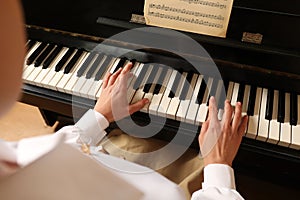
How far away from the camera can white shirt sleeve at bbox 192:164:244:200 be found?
3.07 ft

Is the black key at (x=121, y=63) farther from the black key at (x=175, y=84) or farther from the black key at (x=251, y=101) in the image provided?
the black key at (x=251, y=101)

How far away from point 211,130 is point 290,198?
2.18 feet

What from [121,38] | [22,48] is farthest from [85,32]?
[22,48]

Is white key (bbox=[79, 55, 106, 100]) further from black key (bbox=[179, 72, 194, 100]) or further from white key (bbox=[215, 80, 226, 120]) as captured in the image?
white key (bbox=[215, 80, 226, 120])

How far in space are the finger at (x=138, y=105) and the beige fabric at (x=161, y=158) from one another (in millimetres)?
158

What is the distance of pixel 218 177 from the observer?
1.00m

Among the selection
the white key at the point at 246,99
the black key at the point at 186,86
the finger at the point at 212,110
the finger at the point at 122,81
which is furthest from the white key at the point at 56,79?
the white key at the point at 246,99

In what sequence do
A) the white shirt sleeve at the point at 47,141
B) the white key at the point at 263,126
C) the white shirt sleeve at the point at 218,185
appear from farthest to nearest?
the white key at the point at 263,126 → the white shirt sleeve at the point at 218,185 → the white shirt sleeve at the point at 47,141

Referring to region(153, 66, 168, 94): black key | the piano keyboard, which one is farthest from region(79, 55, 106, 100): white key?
region(153, 66, 168, 94): black key

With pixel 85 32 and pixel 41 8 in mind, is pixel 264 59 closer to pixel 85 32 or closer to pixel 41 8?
pixel 85 32

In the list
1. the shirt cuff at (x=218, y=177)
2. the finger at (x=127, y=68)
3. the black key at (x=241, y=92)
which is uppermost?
the finger at (x=127, y=68)

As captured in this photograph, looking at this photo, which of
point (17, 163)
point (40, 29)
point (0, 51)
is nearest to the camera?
point (0, 51)

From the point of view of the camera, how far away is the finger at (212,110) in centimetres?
106

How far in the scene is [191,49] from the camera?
1151 mm
